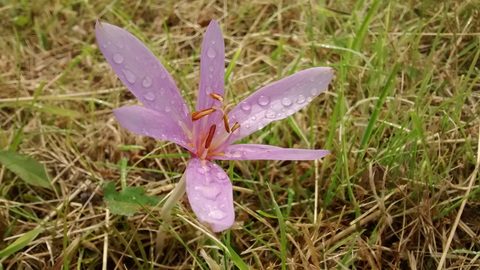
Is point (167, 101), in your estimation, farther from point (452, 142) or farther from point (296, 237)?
point (452, 142)

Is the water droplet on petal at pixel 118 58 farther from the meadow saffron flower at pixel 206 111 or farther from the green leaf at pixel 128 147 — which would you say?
the green leaf at pixel 128 147

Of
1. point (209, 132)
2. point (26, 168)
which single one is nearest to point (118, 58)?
point (209, 132)

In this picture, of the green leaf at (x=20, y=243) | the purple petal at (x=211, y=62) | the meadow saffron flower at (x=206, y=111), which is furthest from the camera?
the green leaf at (x=20, y=243)

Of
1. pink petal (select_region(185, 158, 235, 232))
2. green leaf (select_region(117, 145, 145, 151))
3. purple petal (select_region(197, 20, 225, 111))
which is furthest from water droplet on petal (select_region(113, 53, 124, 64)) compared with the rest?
green leaf (select_region(117, 145, 145, 151))

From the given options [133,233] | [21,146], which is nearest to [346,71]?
[133,233]

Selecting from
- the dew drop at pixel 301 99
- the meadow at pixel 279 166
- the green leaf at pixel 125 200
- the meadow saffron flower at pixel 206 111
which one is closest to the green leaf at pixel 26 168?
the meadow at pixel 279 166

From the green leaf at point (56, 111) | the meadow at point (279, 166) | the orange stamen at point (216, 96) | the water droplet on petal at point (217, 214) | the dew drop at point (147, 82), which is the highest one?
the dew drop at point (147, 82)

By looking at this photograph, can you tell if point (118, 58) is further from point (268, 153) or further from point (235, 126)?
point (268, 153)

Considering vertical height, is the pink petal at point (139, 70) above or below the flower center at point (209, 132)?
above
